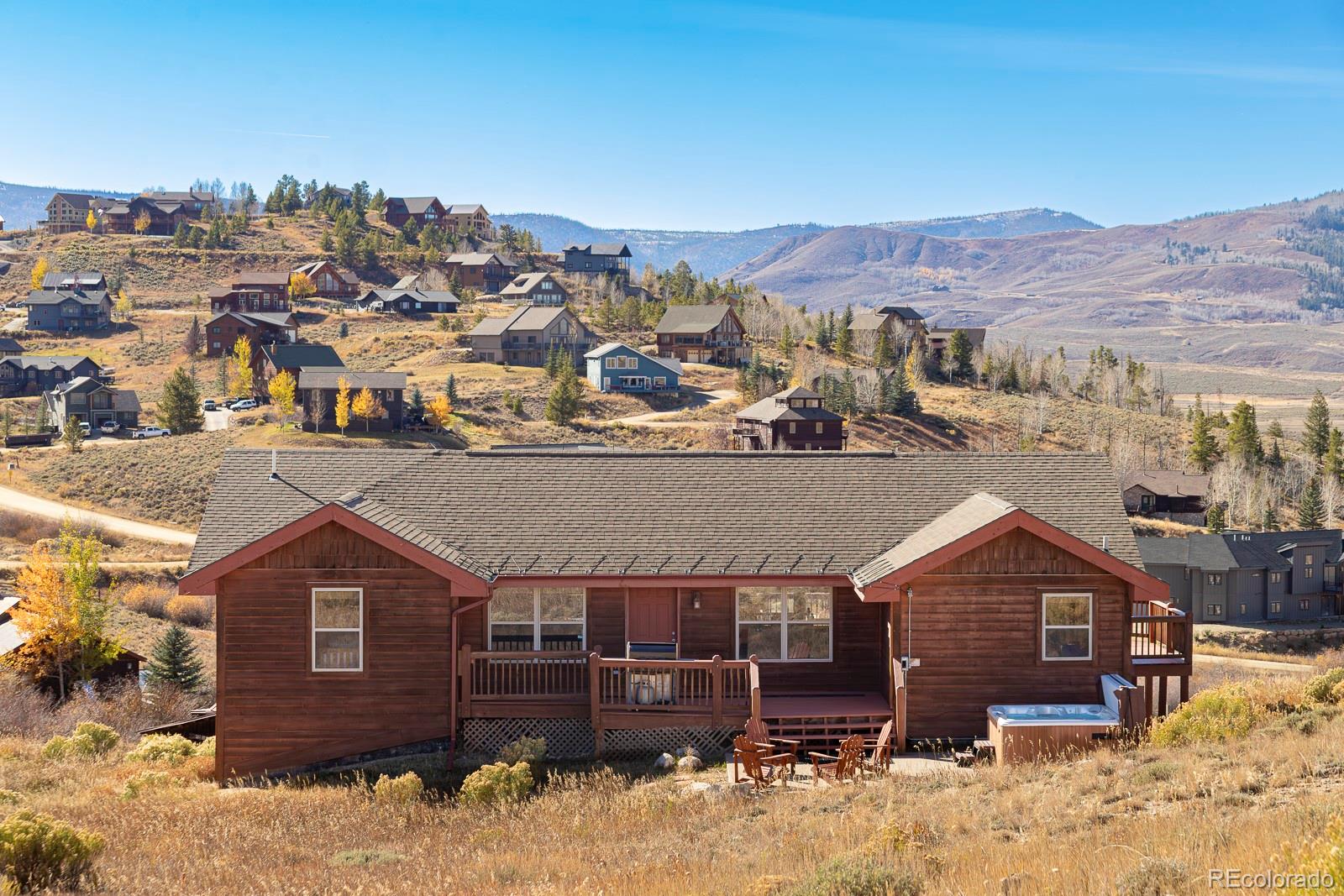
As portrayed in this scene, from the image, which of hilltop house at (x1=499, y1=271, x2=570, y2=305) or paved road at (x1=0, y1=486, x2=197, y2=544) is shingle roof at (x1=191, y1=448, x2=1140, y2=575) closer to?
paved road at (x1=0, y1=486, x2=197, y2=544)

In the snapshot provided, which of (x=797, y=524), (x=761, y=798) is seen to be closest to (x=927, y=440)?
(x=797, y=524)

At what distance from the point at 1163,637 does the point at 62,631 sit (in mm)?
32278

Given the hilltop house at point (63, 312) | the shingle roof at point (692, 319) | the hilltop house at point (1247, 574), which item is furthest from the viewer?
the hilltop house at point (63, 312)

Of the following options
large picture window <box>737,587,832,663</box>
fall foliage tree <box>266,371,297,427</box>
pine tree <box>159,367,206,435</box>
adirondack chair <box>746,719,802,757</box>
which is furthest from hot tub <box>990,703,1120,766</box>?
pine tree <box>159,367,206,435</box>

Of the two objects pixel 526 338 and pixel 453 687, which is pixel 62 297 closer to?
pixel 526 338

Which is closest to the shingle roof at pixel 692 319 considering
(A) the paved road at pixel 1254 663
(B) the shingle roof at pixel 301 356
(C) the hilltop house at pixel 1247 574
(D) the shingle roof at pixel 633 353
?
(D) the shingle roof at pixel 633 353

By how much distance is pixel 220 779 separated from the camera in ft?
62.3

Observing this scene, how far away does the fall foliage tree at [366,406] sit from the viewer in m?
90.9

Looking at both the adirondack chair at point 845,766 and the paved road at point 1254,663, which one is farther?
the paved road at point 1254,663

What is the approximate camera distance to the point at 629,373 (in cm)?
11250

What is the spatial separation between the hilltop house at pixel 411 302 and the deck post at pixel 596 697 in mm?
130626

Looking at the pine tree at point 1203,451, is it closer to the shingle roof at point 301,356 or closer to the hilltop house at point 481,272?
the shingle roof at point 301,356

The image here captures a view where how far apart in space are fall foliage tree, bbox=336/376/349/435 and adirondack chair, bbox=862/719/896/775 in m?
76.2

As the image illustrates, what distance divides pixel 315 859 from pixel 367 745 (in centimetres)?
625
